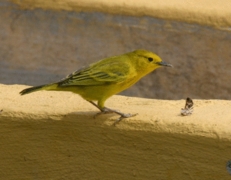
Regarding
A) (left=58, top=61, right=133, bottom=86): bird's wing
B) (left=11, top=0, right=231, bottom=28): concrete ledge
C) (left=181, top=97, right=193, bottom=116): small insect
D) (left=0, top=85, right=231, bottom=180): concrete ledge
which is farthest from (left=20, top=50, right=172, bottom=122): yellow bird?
(left=11, top=0, right=231, bottom=28): concrete ledge

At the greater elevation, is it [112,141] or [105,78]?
Result: [105,78]

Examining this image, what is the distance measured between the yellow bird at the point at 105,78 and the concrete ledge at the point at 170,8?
2.07 meters

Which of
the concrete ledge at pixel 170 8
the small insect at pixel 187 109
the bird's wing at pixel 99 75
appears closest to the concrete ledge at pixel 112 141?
the small insect at pixel 187 109

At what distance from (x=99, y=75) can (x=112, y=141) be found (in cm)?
48

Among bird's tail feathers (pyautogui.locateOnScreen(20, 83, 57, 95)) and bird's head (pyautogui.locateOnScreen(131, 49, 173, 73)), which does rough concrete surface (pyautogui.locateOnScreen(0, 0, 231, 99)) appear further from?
bird's tail feathers (pyautogui.locateOnScreen(20, 83, 57, 95))

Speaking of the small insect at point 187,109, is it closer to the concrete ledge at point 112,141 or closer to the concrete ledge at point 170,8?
the concrete ledge at point 112,141

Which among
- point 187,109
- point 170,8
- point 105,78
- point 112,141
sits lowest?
point 112,141

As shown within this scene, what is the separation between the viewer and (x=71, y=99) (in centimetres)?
435

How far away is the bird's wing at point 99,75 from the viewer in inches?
160

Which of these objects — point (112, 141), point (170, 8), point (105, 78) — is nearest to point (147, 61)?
point (105, 78)

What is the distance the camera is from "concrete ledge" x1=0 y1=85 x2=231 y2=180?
3621mm

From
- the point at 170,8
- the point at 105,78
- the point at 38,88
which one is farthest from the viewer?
the point at 170,8

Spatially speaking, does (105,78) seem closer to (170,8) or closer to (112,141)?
(112,141)

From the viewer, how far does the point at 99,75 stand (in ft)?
13.5
